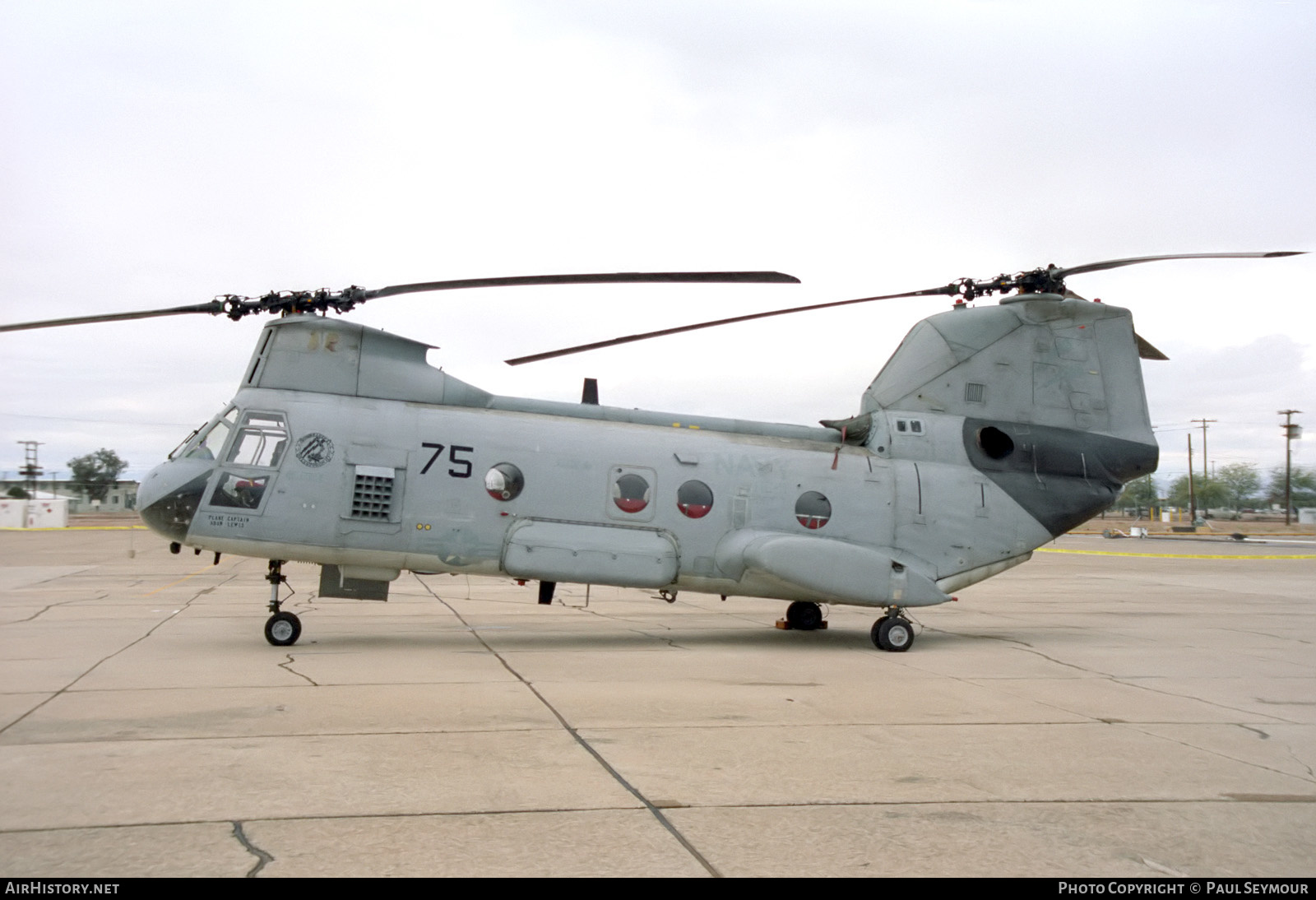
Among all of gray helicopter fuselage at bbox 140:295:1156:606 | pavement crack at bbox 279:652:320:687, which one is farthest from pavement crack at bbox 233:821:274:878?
gray helicopter fuselage at bbox 140:295:1156:606

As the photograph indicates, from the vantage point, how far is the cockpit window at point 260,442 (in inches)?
462

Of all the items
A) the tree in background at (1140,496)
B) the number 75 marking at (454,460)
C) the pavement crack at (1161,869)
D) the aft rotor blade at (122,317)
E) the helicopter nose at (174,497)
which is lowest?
the pavement crack at (1161,869)

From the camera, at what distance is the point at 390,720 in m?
7.33

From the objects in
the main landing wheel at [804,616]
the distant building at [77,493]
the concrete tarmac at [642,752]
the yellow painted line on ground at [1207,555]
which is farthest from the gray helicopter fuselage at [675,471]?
the distant building at [77,493]

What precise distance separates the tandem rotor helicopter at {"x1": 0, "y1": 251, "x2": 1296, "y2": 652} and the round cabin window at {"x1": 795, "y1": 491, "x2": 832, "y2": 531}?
0.03 metres

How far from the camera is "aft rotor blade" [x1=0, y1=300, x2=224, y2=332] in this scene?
35.7 ft

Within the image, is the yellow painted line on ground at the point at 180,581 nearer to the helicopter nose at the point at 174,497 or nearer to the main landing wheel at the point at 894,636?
the helicopter nose at the point at 174,497

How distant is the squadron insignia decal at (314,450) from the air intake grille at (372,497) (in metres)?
0.44

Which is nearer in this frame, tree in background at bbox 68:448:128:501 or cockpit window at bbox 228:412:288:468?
cockpit window at bbox 228:412:288:468

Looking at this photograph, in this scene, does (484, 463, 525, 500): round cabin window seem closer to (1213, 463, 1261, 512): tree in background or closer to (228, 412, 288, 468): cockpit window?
(228, 412, 288, 468): cockpit window

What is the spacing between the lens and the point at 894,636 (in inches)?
498

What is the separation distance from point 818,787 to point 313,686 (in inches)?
198
